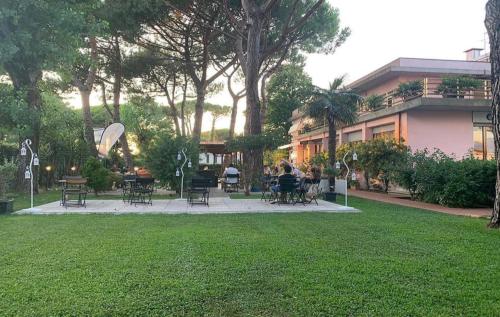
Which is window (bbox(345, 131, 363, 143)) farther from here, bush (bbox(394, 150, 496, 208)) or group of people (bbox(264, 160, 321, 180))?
bush (bbox(394, 150, 496, 208))

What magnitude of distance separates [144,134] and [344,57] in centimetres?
1630

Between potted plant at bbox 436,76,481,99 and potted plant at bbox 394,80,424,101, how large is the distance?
78 cm

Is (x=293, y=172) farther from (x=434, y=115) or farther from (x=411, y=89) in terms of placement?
(x=411, y=89)

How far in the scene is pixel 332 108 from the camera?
16.3 meters

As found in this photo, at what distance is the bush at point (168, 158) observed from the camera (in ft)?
43.8

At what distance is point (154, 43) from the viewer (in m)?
21.9

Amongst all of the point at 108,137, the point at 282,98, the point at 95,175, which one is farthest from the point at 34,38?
the point at 282,98

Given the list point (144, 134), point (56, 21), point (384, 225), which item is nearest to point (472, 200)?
point (384, 225)

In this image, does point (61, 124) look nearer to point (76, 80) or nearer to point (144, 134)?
point (76, 80)

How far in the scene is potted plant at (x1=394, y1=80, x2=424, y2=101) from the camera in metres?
17.2

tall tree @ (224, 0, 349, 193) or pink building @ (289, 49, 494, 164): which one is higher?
tall tree @ (224, 0, 349, 193)

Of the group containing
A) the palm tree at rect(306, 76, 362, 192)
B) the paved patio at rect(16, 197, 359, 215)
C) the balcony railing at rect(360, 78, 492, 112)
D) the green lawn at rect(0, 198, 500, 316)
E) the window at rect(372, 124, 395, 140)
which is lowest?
the green lawn at rect(0, 198, 500, 316)

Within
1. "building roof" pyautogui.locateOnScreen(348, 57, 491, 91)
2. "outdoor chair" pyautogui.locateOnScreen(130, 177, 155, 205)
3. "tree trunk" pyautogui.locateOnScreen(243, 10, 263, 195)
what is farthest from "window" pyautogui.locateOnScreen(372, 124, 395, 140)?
"outdoor chair" pyautogui.locateOnScreen(130, 177, 155, 205)

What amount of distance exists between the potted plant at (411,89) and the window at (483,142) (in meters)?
3.00
